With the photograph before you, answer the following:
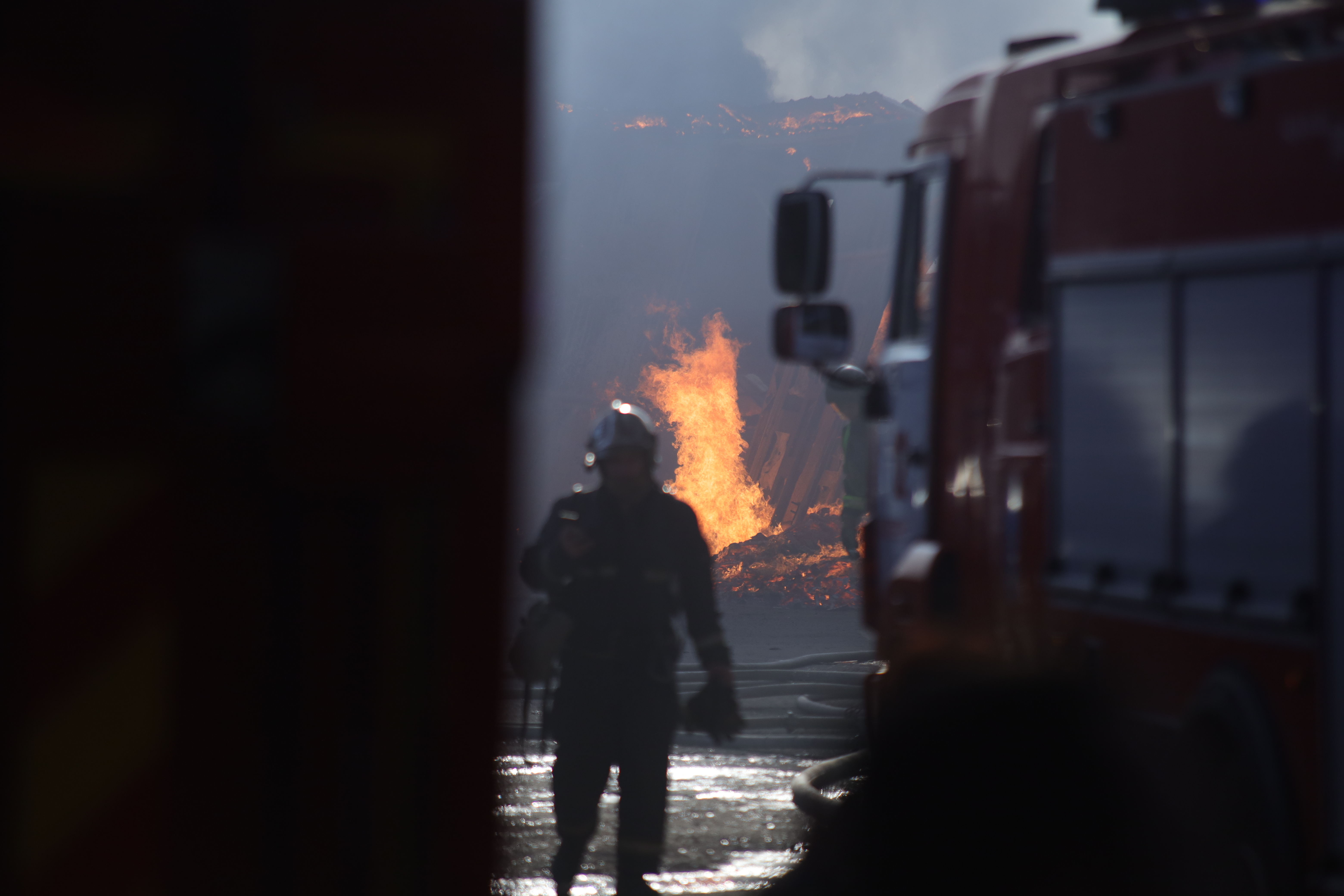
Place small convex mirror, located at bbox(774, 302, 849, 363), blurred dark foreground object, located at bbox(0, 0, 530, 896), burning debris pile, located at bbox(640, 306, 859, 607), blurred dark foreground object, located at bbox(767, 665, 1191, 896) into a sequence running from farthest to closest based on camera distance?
burning debris pile, located at bbox(640, 306, 859, 607) → small convex mirror, located at bbox(774, 302, 849, 363) → blurred dark foreground object, located at bbox(767, 665, 1191, 896) → blurred dark foreground object, located at bbox(0, 0, 530, 896)

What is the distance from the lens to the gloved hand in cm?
564

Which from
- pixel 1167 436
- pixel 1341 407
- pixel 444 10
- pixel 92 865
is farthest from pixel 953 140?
pixel 92 865

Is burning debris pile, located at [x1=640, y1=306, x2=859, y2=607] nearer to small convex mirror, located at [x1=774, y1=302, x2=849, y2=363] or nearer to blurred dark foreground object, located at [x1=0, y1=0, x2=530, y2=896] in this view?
small convex mirror, located at [x1=774, y1=302, x2=849, y2=363]

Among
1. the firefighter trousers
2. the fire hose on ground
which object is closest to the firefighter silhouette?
the firefighter trousers

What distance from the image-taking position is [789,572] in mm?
24594

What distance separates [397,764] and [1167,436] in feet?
9.36

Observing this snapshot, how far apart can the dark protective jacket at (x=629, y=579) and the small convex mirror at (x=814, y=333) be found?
2.56 feet

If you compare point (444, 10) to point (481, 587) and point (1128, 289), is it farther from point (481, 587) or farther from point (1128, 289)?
point (1128, 289)

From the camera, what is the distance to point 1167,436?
3910 mm

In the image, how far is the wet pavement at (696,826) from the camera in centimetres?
596

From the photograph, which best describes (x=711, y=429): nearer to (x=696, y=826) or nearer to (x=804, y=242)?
(x=696, y=826)

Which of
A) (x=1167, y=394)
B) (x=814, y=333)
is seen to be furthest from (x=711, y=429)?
(x=1167, y=394)

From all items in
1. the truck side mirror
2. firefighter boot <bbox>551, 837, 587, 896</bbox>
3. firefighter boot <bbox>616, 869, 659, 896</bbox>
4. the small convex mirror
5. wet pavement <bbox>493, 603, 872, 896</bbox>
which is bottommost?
wet pavement <bbox>493, 603, 872, 896</bbox>

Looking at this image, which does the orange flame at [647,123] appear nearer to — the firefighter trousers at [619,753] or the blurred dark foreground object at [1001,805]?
the blurred dark foreground object at [1001,805]
